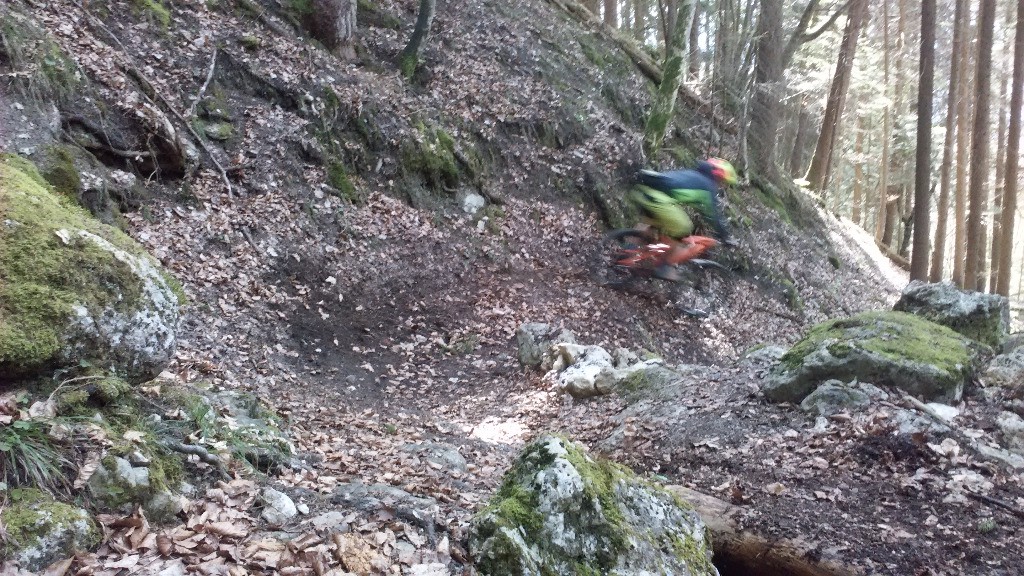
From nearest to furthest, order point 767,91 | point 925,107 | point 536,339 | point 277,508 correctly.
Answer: point 277,508, point 536,339, point 925,107, point 767,91

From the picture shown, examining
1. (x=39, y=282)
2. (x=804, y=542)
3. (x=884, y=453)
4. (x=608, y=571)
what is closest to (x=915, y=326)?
(x=884, y=453)

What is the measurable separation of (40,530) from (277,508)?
3.53 feet

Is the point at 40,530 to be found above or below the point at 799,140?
below

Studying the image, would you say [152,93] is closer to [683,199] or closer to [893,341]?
[683,199]

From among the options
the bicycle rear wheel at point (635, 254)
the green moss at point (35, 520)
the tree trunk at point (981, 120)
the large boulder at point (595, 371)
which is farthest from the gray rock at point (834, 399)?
the tree trunk at point (981, 120)

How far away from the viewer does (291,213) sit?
8992 millimetres

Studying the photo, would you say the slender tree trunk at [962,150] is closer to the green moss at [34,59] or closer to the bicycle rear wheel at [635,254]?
the bicycle rear wheel at [635,254]

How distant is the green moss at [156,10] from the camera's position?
9.11m

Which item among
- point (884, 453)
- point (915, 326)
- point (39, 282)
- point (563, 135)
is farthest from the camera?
point (563, 135)

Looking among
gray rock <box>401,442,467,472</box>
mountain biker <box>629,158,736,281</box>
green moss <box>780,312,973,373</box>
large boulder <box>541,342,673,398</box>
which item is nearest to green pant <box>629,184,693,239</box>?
mountain biker <box>629,158,736,281</box>

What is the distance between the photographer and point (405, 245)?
10164mm

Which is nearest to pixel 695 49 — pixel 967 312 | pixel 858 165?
pixel 858 165

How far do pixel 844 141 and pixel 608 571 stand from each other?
102ft

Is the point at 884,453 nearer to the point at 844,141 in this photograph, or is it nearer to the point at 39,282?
the point at 39,282
